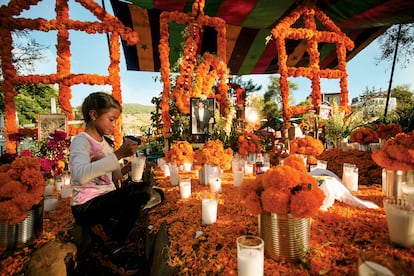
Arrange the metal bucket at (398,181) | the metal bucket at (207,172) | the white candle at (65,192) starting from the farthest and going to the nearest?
the white candle at (65,192) → the metal bucket at (207,172) → the metal bucket at (398,181)

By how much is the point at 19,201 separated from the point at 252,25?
23.9 ft

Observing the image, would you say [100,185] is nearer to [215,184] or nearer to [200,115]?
[215,184]

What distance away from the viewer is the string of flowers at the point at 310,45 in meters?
6.48

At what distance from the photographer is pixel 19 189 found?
1.51 meters

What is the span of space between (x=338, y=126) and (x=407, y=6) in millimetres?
3294

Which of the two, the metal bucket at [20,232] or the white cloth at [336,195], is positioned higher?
the white cloth at [336,195]

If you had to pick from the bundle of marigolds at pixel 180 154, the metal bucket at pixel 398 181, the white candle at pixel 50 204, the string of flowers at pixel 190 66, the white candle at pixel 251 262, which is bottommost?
the white candle at pixel 50 204

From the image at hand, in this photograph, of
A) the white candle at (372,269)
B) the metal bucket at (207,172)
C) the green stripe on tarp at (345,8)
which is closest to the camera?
the white candle at (372,269)

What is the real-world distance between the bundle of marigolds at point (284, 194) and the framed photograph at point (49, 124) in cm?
538

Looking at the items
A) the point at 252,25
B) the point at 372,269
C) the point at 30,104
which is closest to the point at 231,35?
the point at 252,25

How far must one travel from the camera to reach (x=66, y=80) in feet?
19.8

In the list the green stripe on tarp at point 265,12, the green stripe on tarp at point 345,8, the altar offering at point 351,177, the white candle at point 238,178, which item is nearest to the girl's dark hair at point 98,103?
the white candle at point 238,178

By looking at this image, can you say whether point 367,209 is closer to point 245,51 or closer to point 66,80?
point 66,80

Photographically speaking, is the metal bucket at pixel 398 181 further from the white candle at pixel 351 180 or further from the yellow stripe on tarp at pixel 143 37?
the yellow stripe on tarp at pixel 143 37
